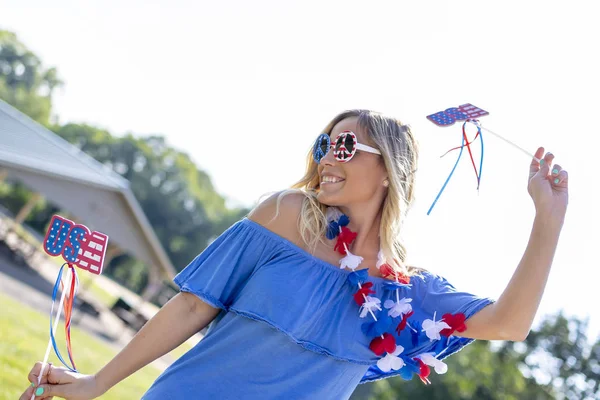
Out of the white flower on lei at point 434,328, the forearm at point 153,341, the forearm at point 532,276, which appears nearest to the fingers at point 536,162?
the forearm at point 532,276

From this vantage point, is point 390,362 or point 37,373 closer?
point 37,373

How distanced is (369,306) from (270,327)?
364 millimetres

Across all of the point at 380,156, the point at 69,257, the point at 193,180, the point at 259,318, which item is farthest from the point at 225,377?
the point at 193,180

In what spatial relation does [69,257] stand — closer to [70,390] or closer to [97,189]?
[70,390]

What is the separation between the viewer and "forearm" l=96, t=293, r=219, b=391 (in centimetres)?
217

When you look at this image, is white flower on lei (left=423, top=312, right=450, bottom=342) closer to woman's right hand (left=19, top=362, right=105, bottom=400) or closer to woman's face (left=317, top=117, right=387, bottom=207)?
woman's face (left=317, top=117, right=387, bottom=207)

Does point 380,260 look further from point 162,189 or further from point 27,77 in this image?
point 27,77

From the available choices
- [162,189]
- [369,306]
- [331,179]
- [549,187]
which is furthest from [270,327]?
[162,189]

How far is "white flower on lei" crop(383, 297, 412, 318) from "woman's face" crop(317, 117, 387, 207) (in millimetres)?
383

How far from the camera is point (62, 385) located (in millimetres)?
2160

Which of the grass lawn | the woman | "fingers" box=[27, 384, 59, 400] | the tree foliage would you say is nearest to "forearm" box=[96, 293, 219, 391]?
the woman

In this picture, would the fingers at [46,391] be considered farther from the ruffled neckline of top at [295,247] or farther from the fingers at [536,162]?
the fingers at [536,162]

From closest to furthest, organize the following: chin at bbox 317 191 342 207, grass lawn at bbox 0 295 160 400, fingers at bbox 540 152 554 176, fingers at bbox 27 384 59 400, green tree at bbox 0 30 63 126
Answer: fingers at bbox 27 384 59 400, fingers at bbox 540 152 554 176, chin at bbox 317 191 342 207, grass lawn at bbox 0 295 160 400, green tree at bbox 0 30 63 126

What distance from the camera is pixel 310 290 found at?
2264 millimetres
